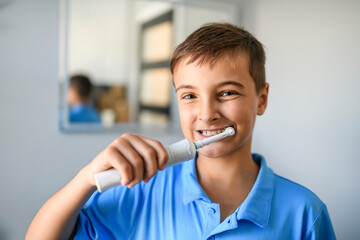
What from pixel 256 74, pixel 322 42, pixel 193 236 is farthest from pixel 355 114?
pixel 193 236

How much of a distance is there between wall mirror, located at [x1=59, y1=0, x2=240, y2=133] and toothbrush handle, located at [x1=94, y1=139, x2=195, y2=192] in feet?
2.80

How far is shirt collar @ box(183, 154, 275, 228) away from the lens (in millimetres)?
545

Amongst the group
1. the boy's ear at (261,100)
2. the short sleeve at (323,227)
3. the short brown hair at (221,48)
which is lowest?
the short sleeve at (323,227)

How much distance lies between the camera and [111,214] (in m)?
0.58

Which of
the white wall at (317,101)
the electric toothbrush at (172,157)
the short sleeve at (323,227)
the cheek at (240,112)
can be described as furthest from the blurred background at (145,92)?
the electric toothbrush at (172,157)

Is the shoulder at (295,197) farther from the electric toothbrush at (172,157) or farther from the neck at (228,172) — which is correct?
the electric toothbrush at (172,157)

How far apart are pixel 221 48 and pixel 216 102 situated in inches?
4.2

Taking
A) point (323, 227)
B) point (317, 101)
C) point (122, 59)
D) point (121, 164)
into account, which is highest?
point (122, 59)

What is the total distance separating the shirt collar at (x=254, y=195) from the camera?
0.54 metres

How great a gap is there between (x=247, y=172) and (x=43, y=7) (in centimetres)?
98

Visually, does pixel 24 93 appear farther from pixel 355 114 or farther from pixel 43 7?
pixel 355 114

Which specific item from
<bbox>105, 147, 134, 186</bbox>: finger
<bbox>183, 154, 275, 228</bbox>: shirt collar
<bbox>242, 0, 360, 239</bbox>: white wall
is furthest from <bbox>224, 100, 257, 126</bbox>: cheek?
<bbox>242, 0, 360, 239</bbox>: white wall

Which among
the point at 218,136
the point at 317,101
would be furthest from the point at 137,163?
the point at 317,101

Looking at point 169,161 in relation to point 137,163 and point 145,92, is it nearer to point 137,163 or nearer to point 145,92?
point 137,163
